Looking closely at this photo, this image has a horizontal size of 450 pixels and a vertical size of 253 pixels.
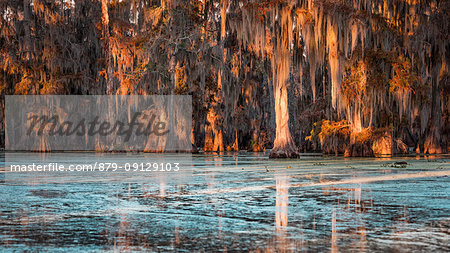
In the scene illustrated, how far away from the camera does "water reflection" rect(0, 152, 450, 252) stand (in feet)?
16.8

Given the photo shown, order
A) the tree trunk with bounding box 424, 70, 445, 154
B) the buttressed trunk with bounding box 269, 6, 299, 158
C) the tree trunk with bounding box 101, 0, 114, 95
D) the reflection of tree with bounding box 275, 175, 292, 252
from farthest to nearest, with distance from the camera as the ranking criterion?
the tree trunk with bounding box 101, 0, 114, 95 → the tree trunk with bounding box 424, 70, 445, 154 → the buttressed trunk with bounding box 269, 6, 299, 158 → the reflection of tree with bounding box 275, 175, 292, 252

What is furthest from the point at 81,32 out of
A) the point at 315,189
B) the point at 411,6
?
the point at 315,189

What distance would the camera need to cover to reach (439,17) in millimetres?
32094

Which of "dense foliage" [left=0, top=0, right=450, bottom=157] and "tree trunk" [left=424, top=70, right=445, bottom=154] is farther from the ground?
"dense foliage" [left=0, top=0, right=450, bottom=157]

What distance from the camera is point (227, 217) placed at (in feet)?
22.0

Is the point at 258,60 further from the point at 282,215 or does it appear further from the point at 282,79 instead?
the point at 282,215

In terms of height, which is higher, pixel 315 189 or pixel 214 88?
pixel 214 88

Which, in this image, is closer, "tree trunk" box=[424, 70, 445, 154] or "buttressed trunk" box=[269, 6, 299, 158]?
"buttressed trunk" box=[269, 6, 299, 158]

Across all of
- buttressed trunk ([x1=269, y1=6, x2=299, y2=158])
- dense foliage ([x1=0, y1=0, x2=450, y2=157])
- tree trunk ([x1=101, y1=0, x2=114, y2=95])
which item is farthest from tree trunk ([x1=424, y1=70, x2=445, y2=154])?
tree trunk ([x1=101, y1=0, x2=114, y2=95])

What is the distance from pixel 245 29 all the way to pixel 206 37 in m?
9.58

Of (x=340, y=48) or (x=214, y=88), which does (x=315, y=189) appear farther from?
(x=214, y=88)

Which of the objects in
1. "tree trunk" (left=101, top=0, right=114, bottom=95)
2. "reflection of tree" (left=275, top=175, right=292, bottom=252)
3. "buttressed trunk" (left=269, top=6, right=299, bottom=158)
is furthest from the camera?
"tree trunk" (left=101, top=0, right=114, bottom=95)

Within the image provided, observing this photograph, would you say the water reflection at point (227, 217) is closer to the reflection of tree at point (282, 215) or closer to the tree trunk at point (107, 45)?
the reflection of tree at point (282, 215)

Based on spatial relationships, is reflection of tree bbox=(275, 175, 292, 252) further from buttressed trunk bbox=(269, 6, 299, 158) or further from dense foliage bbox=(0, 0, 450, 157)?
dense foliage bbox=(0, 0, 450, 157)
